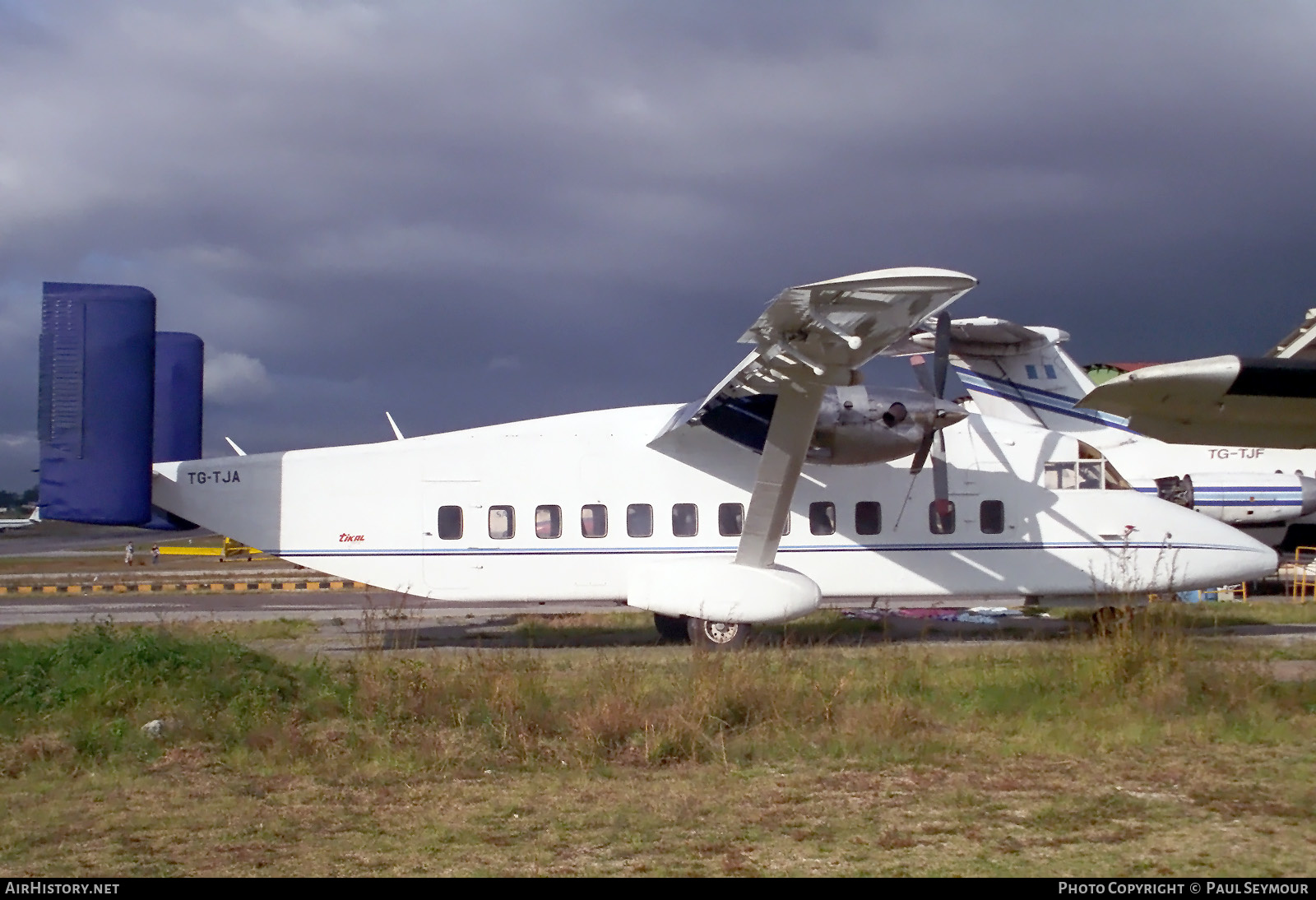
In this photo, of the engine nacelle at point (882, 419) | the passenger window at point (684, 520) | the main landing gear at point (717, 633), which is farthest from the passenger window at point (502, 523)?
the engine nacelle at point (882, 419)

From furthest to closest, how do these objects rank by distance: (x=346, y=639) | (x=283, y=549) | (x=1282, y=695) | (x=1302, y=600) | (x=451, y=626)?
(x=1302, y=600), (x=451, y=626), (x=346, y=639), (x=283, y=549), (x=1282, y=695)

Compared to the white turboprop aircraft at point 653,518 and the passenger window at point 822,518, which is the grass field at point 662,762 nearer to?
the white turboprop aircraft at point 653,518

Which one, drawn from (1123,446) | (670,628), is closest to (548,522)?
(670,628)

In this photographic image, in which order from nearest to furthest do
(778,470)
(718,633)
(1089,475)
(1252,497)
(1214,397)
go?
(1214,397)
(778,470)
(718,633)
(1089,475)
(1252,497)

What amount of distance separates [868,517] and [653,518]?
2947 mm

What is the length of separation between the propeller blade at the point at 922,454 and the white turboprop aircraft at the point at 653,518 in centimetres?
55

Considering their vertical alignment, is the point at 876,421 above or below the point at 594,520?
above

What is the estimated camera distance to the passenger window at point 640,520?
14.7 m

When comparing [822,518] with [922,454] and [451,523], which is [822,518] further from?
[451,523]

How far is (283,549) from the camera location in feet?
47.9

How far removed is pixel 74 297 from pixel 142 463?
7.20 ft

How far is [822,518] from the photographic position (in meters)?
14.9
